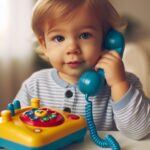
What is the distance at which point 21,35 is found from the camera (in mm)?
1834

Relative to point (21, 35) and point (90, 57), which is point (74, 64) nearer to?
point (90, 57)

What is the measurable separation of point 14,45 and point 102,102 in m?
1.02

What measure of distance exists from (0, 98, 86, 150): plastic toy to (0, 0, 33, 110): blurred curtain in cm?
112

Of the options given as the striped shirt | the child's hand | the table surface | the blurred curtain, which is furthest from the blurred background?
the table surface

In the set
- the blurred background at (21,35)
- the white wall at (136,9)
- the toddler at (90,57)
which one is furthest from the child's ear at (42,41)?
the white wall at (136,9)

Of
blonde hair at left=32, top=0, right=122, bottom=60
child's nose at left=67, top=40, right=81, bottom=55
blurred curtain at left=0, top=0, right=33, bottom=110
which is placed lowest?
blurred curtain at left=0, top=0, right=33, bottom=110

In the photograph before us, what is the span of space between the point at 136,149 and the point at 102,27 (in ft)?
0.98

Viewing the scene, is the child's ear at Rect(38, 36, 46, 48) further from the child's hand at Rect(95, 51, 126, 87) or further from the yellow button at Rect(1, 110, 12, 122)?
the yellow button at Rect(1, 110, 12, 122)

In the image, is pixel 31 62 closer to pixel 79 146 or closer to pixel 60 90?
pixel 60 90

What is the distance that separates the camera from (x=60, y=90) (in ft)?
3.03

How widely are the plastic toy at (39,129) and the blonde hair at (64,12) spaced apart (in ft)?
0.71

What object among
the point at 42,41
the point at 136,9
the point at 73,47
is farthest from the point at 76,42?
the point at 136,9

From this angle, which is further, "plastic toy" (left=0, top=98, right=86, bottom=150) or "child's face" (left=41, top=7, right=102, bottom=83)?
"child's face" (left=41, top=7, right=102, bottom=83)

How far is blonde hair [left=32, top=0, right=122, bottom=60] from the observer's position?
776 millimetres
